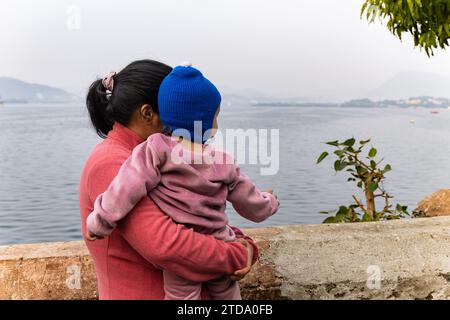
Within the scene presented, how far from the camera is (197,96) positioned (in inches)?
48.7

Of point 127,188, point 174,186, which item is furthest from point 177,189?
point 127,188

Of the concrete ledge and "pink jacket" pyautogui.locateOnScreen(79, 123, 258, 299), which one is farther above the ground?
"pink jacket" pyautogui.locateOnScreen(79, 123, 258, 299)

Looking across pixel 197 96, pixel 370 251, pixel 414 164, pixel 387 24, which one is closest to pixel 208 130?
pixel 197 96

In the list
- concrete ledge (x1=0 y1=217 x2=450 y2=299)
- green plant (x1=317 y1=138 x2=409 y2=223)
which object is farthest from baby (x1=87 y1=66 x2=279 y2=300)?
green plant (x1=317 y1=138 x2=409 y2=223)

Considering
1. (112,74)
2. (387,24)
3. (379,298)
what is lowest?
(379,298)

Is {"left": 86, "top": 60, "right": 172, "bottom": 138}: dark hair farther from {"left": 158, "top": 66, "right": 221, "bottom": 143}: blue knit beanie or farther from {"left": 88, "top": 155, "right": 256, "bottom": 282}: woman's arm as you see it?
{"left": 88, "top": 155, "right": 256, "bottom": 282}: woman's arm

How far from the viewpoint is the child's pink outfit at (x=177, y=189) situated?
1.20 meters

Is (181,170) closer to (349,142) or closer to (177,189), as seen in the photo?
(177,189)

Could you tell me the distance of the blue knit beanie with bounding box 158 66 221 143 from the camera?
123 centimetres

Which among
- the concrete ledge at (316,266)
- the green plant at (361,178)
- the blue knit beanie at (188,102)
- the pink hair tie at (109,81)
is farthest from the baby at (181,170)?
the green plant at (361,178)

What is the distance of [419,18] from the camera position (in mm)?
3809

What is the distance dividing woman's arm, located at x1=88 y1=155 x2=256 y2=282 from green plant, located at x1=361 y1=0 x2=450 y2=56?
2797 mm

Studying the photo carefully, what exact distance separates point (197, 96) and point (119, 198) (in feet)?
0.89
